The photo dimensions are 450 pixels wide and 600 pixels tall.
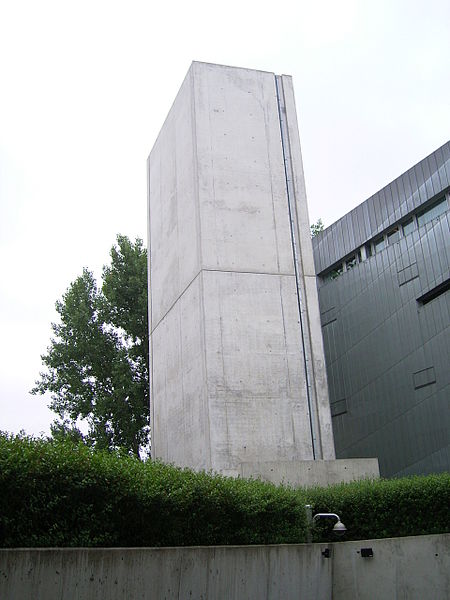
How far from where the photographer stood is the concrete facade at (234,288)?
13.5 metres

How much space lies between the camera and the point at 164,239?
17.4 meters

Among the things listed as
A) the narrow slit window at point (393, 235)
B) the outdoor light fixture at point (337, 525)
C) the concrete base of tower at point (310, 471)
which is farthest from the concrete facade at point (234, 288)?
the narrow slit window at point (393, 235)

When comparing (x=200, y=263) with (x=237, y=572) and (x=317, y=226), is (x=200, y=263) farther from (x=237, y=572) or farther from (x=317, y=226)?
(x=317, y=226)

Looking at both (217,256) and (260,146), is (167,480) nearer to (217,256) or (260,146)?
(217,256)

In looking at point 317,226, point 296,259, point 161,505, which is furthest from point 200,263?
point 317,226

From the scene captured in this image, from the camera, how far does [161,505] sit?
7934 millimetres

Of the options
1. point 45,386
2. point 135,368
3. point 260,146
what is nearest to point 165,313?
point 260,146

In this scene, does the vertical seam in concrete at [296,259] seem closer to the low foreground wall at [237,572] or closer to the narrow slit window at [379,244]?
the low foreground wall at [237,572]

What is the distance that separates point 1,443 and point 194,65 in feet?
39.9

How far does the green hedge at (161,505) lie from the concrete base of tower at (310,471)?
5.02 ft

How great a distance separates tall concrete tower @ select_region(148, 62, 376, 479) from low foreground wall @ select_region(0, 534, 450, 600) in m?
2.97

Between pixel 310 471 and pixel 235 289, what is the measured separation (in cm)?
423

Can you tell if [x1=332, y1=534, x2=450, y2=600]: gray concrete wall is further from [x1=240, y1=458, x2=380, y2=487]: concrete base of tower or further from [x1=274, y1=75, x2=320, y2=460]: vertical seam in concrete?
[x1=274, y1=75, x2=320, y2=460]: vertical seam in concrete

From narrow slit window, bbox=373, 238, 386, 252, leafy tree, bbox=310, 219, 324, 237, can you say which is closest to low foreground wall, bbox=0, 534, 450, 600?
narrow slit window, bbox=373, 238, 386, 252
